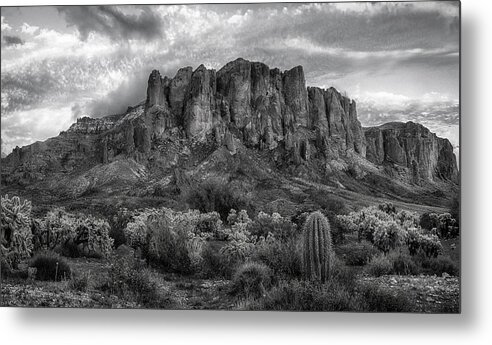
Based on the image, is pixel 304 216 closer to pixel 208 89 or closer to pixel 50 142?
pixel 208 89

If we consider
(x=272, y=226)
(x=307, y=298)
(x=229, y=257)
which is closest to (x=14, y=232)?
(x=229, y=257)

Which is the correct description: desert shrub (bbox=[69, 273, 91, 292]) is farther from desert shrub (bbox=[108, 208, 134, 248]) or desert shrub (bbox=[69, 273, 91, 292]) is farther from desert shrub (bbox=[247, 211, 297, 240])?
desert shrub (bbox=[247, 211, 297, 240])

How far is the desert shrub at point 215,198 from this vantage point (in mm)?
7309

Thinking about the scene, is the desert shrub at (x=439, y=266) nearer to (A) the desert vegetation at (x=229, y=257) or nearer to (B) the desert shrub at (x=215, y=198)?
(A) the desert vegetation at (x=229, y=257)

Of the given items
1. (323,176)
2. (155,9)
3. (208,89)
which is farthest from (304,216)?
(155,9)

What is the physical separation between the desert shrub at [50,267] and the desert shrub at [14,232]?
149 mm

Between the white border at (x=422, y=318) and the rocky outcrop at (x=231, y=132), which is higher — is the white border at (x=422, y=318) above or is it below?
below

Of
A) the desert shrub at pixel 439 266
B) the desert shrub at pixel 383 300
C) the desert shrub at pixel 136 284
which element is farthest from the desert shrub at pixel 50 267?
the desert shrub at pixel 439 266

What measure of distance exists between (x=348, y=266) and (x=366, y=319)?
61cm

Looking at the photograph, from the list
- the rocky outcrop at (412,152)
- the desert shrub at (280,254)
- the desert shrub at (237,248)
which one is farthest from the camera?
the desert shrub at (237,248)

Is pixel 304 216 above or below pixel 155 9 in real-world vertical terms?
below

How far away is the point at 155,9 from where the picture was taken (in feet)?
24.1

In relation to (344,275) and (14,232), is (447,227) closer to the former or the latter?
(344,275)

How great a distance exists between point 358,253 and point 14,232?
387 centimetres
